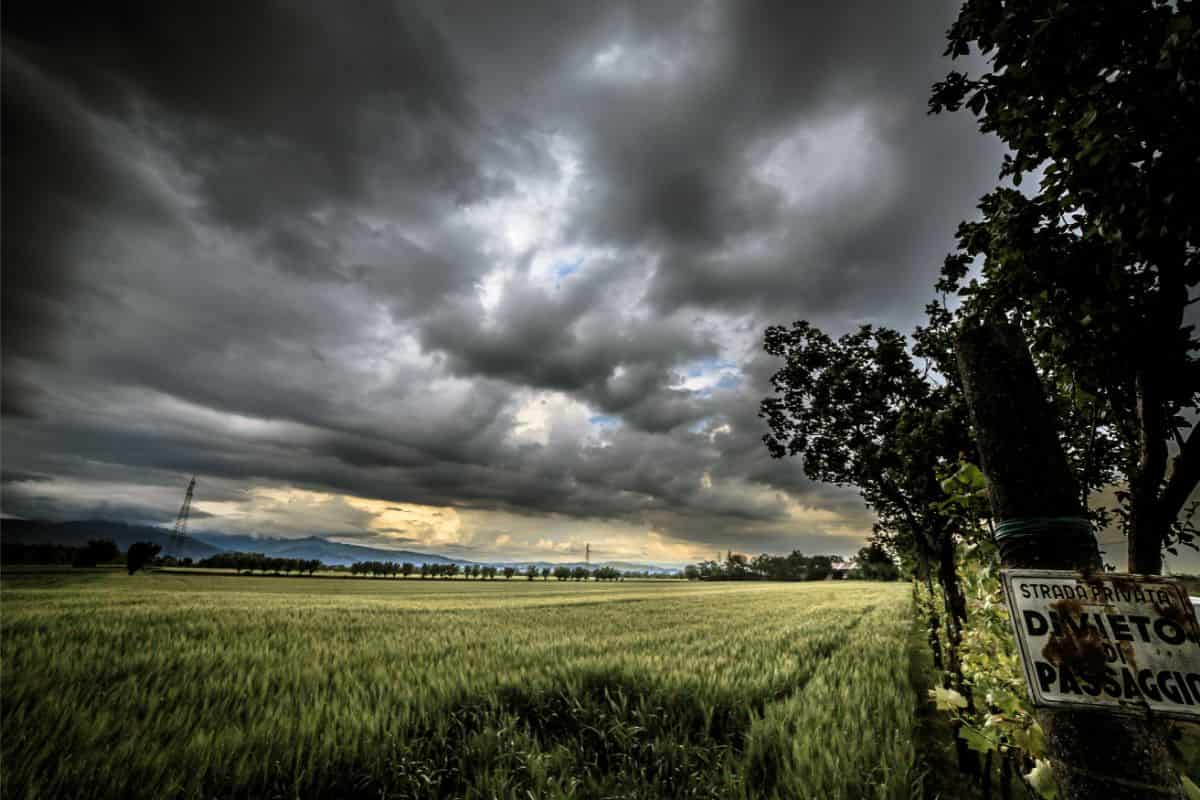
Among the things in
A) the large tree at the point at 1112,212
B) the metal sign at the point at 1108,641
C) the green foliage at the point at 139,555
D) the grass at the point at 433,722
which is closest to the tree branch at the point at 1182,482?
the large tree at the point at 1112,212

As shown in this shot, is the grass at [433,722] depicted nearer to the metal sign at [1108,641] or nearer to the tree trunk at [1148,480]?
the tree trunk at [1148,480]

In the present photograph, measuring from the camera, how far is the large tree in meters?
1.78

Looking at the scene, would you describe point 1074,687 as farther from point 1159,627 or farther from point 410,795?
point 410,795

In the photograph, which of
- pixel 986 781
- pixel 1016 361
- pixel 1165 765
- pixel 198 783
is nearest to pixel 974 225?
pixel 1016 361

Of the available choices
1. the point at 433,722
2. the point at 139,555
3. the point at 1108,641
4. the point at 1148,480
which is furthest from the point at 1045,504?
the point at 139,555

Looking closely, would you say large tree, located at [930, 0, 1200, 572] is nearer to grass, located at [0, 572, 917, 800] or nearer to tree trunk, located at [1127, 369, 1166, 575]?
tree trunk, located at [1127, 369, 1166, 575]

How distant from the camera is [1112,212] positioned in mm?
1900

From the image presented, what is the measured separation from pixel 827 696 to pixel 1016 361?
633 centimetres

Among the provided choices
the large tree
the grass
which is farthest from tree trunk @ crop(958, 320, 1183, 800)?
the grass

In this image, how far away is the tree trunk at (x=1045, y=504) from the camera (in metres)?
1.33

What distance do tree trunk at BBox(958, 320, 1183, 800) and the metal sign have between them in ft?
0.31

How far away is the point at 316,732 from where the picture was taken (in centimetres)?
453

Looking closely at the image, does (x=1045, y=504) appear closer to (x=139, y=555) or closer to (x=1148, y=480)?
(x=1148, y=480)

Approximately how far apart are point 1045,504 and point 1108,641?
42 centimetres
